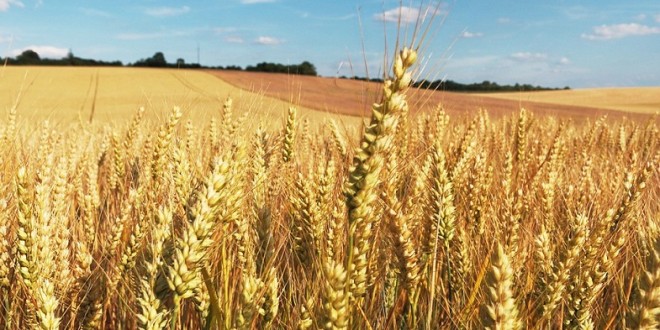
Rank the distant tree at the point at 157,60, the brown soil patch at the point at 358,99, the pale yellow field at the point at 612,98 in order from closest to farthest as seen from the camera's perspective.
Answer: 1. the brown soil patch at the point at 358,99
2. the pale yellow field at the point at 612,98
3. the distant tree at the point at 157,60

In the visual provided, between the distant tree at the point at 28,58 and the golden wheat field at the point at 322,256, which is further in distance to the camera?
the distant tree at the point at 28,58

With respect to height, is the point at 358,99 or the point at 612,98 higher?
the point at 358,99

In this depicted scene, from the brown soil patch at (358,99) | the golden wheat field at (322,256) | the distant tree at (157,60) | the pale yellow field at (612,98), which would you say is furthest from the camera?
the distant tree at (157,60)

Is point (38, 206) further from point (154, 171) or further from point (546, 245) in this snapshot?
point (546, 245)

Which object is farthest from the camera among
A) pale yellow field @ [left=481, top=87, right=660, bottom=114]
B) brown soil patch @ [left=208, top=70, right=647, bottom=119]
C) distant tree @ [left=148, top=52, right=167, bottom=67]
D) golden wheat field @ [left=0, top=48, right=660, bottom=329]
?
distant tree @ [left=148, top=52, right=167, bottom=67]

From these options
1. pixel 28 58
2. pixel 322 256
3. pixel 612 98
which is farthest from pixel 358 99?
pixel 612 98

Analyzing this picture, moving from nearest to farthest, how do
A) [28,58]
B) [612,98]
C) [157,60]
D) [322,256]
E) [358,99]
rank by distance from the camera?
[322,256] → [358,99] → [28,58] → [612,98] → [157,60]

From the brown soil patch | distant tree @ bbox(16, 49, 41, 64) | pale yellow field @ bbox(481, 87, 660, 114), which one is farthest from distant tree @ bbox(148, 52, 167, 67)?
pale yellow field @ bbox(481, 87, 660, 114)

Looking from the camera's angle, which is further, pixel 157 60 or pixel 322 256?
pixel 157 60

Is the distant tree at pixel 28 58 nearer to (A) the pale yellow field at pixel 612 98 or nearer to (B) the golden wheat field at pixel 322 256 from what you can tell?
(A) the pale yellow field at pixel 612 98

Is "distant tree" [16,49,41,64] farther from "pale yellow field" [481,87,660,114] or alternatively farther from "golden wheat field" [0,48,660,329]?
"golden wheat field" [0,48,660,329]

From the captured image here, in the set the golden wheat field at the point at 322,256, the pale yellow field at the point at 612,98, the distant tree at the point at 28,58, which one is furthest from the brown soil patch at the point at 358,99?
the distant tree at the point at 28,58

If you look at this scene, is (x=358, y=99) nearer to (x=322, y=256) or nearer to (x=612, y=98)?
(x=322, y=256)

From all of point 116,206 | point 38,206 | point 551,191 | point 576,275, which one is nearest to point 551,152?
point 551,191
